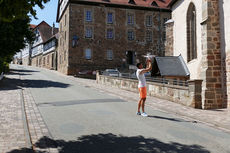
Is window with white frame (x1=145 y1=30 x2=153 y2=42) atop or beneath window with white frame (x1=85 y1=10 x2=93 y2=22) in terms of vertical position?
beneath

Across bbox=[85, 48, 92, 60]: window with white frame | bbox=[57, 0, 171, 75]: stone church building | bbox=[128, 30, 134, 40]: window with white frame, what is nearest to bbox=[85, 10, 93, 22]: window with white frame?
bbox=[57, 0, 171, 75]: stone church building

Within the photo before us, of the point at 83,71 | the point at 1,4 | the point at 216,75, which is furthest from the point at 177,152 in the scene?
the point at 83,71

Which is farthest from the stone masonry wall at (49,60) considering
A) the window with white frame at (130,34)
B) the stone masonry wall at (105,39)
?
the window with white frame at (130,34)

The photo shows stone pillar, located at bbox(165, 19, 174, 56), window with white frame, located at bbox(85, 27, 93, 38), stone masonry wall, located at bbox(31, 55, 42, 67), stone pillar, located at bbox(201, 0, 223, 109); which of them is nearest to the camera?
stone pillar, located at bbox(201, 0, 223, 109)

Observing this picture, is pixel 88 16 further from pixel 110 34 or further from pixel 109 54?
pixel 109 54

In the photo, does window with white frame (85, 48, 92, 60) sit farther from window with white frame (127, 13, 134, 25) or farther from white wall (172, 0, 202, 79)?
white wall (172, 0, 202, 79)

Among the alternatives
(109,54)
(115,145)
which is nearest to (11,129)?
(115,145)

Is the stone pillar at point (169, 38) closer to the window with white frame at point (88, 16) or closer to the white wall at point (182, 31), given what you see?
the white wall at point (182, 31)

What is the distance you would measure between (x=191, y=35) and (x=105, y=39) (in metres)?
20.2

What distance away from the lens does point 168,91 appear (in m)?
12.6

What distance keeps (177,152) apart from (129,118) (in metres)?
3.15

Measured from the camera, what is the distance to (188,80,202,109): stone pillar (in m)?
10.2

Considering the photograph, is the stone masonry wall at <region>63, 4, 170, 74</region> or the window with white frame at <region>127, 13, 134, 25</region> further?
the window with white frame at <region>127, 13, 134, 25</region>

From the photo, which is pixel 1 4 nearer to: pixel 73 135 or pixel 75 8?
pixel 73 135
